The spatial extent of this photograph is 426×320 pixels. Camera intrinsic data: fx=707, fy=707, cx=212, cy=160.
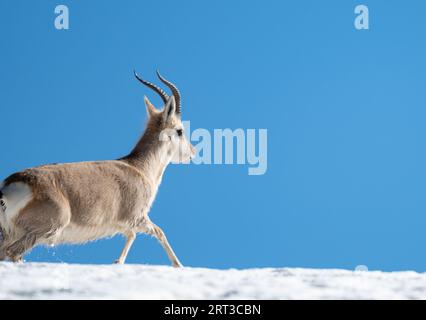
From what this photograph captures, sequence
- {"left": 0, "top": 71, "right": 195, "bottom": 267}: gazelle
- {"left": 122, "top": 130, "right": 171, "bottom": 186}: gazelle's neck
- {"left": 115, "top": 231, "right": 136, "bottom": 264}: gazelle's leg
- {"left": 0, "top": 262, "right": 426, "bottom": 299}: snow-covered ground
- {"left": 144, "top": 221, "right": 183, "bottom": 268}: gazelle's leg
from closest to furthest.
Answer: {"left": 0, "top": 262, "right": 426, "bottom": 299}: snow-covered ground, {"left": 0, "top": 71, "right": 195, "bottom": 267}: gazelle, {"left": 144, "top": 221, "right": 183, "bottom": 268}: gazelle's leg, {"left": 115, "top": 231, "right": 136, "bottom": 264}: gazelle's leg, {"left": 122, "top": 130, "right": 171, "bottom": 186}: gazelle's neck

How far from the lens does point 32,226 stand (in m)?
10.3

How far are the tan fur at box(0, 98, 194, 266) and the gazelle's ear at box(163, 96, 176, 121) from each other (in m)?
0.02

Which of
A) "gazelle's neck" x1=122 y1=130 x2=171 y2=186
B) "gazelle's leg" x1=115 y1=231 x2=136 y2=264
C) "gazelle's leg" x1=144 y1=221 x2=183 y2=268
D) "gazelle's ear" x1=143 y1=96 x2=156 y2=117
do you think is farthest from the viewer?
"gazelle's ear" x1=143 y1=96 x2=156 y2=117

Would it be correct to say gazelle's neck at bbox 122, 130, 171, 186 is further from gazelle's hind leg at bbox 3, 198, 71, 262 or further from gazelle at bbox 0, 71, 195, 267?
gazelle's hind leg at bbox 3, 198, 71, 262

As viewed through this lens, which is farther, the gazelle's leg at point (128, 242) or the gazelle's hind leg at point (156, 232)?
the gazelle's leg at point (128, 242)

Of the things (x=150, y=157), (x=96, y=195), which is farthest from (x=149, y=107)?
(x=96, y=195)

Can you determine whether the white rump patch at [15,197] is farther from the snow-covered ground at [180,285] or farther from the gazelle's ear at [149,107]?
the gazelle's ear at [149,107]

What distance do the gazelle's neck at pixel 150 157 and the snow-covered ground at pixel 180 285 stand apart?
20.4 ft

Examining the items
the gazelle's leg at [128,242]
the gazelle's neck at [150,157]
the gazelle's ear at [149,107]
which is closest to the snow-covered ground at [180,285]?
the gazelle's leg at [128,242]

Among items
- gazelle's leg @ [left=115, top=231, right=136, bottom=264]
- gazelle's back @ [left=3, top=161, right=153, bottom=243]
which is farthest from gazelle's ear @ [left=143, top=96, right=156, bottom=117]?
gazelle's leg @ [left=115, top=231, right=136, bottom=264]

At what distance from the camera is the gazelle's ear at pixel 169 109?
1414 cm

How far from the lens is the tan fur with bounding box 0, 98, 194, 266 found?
10.3 metres

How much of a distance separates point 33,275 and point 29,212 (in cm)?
401

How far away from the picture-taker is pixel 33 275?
6.39m
